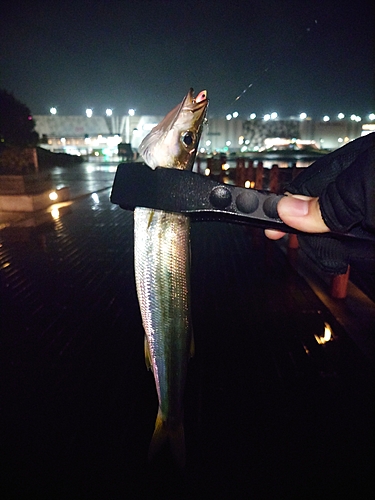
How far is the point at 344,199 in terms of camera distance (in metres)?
1.21

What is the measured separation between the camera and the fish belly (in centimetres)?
155

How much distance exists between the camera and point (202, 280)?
19.7 ft

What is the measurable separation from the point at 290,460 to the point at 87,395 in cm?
186

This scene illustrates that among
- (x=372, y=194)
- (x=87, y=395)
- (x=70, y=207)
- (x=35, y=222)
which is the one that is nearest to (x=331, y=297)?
(x=87, y=395)

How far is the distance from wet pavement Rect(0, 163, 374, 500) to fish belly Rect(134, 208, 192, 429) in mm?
1104

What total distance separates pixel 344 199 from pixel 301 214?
0.22m

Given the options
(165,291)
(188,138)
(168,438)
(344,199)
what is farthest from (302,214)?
(168,438)

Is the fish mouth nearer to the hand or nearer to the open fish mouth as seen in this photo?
the open fish mouth

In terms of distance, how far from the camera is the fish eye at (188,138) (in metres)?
1.45

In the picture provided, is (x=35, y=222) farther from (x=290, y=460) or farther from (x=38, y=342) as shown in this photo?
(x=290, y=460)

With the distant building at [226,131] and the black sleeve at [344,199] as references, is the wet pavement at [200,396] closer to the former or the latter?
the black sleeve at [344,199]

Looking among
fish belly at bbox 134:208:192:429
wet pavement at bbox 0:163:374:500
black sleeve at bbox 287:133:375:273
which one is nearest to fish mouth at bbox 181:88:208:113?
fish belly at bbox 134:208:192:429

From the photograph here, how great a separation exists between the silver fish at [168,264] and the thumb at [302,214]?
16.9 inches

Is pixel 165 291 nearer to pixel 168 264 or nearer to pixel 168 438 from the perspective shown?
pixel 168 264
